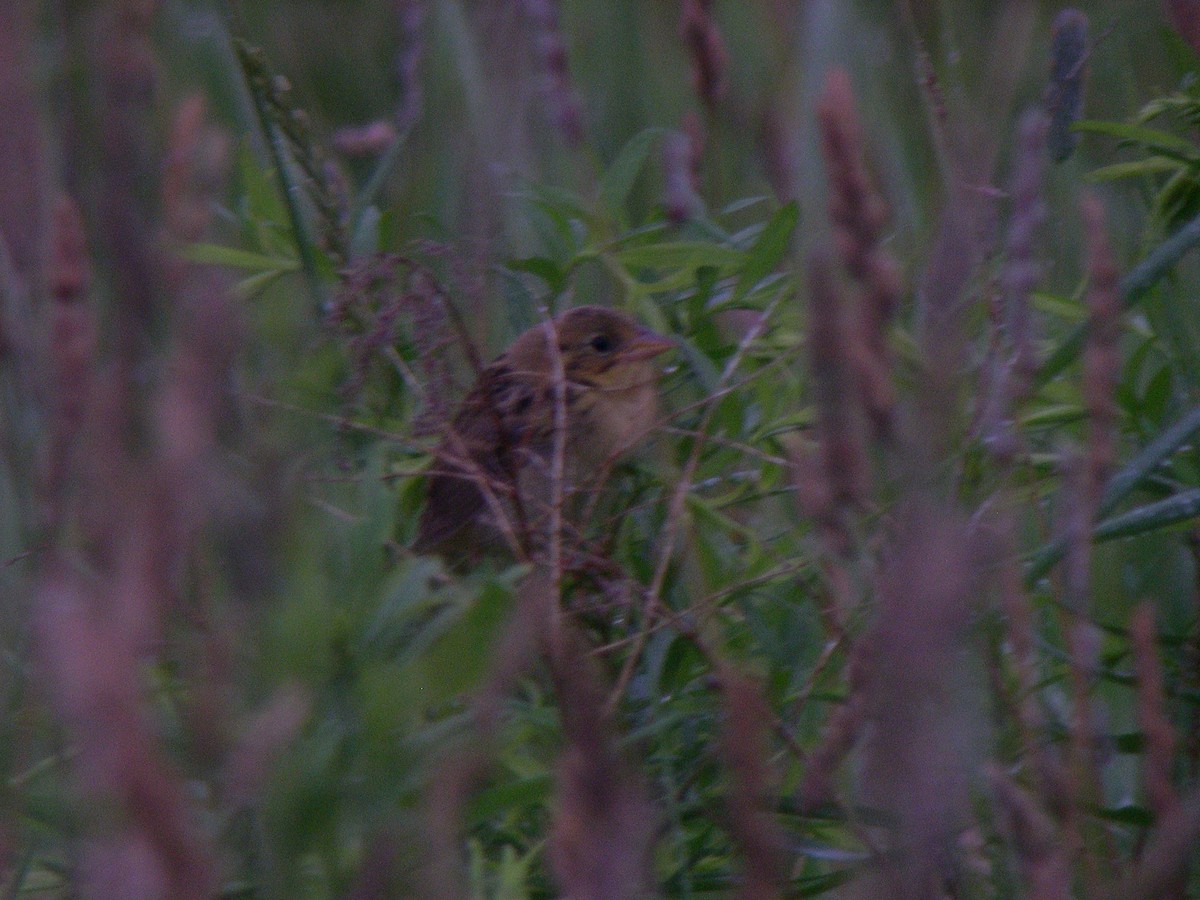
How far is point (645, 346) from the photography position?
212 cm

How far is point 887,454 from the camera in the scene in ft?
3.43

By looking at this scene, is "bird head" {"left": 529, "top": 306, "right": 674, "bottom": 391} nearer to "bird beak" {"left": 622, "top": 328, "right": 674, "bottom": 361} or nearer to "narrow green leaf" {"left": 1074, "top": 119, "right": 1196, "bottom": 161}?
"bird beak" {"left": 622, "top": 328, "right": 674, "bottom": 361}

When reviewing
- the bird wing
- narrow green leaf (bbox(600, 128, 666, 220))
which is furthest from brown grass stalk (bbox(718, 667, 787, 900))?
narrow green leaf (bbox(600, 128, 666, 220))

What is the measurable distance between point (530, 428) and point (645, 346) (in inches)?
15.0

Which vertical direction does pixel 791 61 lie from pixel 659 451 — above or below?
above

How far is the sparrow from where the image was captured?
1486mm

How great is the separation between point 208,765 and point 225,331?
20 cm

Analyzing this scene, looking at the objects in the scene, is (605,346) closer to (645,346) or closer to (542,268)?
(645,346)

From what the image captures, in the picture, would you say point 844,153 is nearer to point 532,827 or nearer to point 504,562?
point 532,827

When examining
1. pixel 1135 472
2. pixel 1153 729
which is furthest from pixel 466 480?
pixel 1153 729

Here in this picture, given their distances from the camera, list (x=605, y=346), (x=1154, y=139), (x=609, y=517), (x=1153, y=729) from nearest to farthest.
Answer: (x=1153, y=729)
(x=1154, y=139)
(x=609, y=517)
(x=605, y=346)

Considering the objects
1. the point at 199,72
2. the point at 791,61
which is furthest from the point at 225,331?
the point at 199,72

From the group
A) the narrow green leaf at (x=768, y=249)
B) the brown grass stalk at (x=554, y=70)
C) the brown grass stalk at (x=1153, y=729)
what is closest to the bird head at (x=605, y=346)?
the narrow green leaf at (x=768, y=249)

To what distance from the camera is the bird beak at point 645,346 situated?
1.96 meters
